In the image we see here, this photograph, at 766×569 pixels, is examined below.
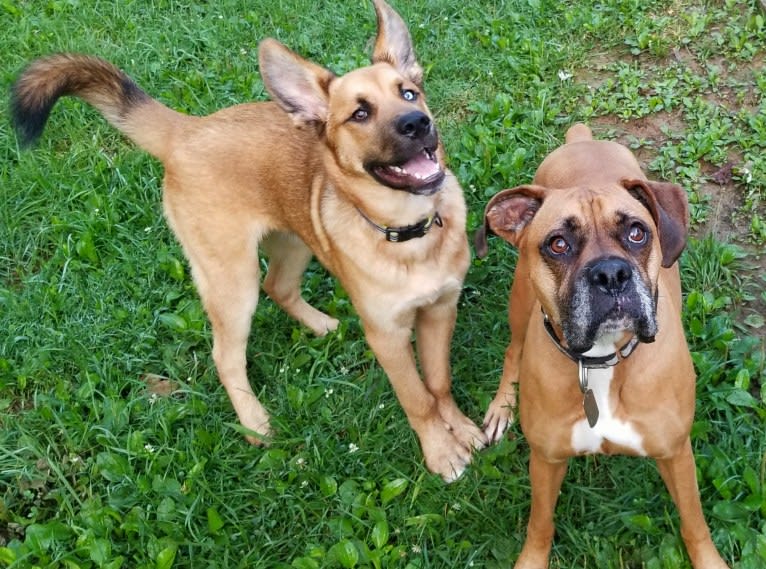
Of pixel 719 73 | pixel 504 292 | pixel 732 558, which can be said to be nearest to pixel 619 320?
pixel 732 558

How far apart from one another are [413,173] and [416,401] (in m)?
1.07

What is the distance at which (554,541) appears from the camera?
3367 millimetres

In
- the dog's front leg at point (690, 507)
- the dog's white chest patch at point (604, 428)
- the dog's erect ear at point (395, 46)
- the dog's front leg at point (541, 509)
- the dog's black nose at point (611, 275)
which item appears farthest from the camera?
the dog's erect ear at point (395, 46)

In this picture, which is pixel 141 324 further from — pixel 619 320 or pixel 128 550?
pixel 619 320

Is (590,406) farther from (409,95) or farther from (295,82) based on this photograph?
(295,82)

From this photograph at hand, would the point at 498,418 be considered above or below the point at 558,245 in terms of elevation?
below

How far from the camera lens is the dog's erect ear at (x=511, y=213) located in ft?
9.55

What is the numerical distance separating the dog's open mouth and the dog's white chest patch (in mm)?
1029

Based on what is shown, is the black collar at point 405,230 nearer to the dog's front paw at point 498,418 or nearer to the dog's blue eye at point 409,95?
the dog's blue eye at point 409,95

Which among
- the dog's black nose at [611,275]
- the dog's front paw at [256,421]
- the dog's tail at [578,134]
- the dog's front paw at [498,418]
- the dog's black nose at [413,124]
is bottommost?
the dog's front paw at [256,421]

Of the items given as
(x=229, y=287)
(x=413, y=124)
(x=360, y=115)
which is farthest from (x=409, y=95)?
(x=229, y=287)

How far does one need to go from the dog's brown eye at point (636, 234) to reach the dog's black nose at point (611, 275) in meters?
0.18

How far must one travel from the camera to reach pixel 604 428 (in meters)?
2.81

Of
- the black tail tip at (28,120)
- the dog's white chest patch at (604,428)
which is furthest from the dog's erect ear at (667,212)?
the black tail tip at (28,120)
